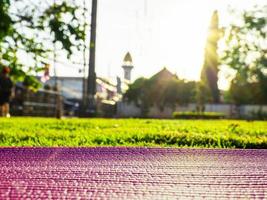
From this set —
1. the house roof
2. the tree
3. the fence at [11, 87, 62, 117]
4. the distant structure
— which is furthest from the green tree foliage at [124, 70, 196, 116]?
the distant structure

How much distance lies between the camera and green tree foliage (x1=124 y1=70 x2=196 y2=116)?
142 feet

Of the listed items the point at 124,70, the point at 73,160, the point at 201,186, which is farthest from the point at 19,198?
the point at 124,70

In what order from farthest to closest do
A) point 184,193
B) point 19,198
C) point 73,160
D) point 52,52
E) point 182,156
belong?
point 52,52 < point 182,156 < point 73,160 < point 184,193 < point 19,198

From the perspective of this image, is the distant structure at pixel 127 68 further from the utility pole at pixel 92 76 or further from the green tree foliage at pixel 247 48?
the utility pole at pixel 92 76

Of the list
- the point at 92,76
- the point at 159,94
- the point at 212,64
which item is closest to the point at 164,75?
the point at 159,94

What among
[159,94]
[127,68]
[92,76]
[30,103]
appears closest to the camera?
[92,76]

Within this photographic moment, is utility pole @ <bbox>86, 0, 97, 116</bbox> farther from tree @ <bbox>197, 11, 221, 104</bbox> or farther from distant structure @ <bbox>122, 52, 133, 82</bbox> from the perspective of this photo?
distant structure @ <bbox>122, 52, 133, 82</bbox>

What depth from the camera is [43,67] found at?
23.5ft

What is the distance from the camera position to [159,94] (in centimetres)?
4391

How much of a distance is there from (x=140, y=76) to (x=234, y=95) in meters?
9.80

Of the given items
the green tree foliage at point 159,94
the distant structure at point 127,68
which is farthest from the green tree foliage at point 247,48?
the distant structure at point 127,68

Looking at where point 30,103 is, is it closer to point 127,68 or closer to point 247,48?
point 247,48

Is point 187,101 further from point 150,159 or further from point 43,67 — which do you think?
point 150,159

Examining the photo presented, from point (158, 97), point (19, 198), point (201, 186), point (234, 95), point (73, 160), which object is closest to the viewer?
point (19, 198)
